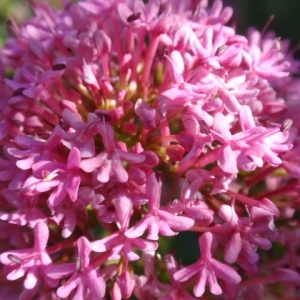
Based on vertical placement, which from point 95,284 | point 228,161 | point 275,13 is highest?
point 228,161

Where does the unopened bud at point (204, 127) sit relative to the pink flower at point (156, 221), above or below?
above

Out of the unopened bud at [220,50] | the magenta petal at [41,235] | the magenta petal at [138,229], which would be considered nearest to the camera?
the magenta petal at [138,229]

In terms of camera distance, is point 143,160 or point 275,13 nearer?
point 143,160

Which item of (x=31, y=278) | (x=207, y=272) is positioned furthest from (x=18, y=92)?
(x=207, y=272)

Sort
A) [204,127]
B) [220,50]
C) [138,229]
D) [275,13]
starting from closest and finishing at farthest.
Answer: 1. [138,229]
2. [204,127]
3. [220,50]
4. [275,13]

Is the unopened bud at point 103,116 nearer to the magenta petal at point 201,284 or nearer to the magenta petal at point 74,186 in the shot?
the magenta petal at point 74,186

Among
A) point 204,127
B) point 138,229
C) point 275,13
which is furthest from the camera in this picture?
point 275,13

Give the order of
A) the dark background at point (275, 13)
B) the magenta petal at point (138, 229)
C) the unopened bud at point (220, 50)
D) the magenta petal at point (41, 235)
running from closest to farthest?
the magenta petal at point (138, 229) → the magenta petal at point (41, 235) → the unopened bud at point (220, 50) → the dark background at point (275, 13)

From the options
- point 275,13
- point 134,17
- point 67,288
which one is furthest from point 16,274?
point 275,13

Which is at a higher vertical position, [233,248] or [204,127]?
[204,127]

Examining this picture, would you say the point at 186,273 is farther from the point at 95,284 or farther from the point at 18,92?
the point at 18,92

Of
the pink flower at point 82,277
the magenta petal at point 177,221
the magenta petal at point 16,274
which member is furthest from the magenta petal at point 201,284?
the magenta petal at point 16,274
